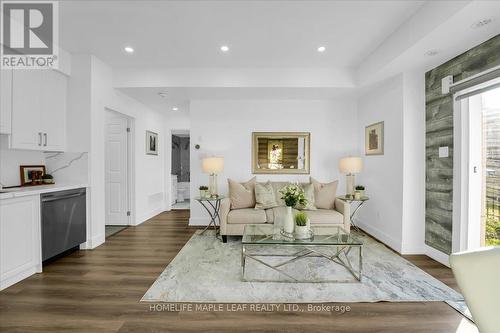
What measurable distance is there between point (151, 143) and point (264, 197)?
10.5 ft

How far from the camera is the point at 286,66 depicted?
4.20 meters

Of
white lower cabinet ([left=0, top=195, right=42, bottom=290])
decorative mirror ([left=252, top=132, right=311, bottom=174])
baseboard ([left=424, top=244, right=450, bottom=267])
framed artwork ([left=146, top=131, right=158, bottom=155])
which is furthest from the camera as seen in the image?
framed artwork ([left=146, top=131, right=158, bottom=155])

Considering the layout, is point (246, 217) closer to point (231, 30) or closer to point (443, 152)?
point (231, 30)

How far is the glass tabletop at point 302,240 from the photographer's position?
8.68ft

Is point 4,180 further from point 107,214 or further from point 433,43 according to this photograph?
point 433,43

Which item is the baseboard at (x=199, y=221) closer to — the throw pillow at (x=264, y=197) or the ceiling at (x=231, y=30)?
the throw pillow at (x=264, y=197)

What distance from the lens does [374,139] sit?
14.7 ft

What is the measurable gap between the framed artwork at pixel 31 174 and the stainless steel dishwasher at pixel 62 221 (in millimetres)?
587

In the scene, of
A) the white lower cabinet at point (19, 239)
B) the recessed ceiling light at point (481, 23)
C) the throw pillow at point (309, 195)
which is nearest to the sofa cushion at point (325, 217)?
the throw pillow at point (309, 195)

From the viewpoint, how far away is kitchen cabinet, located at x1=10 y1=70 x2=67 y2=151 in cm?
299

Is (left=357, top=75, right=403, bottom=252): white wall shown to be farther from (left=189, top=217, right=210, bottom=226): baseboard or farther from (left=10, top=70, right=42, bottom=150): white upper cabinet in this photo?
(left=10, top=70, right=42, bottom=150): white upper cabinet

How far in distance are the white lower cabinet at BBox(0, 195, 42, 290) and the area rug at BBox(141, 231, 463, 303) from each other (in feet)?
4.81

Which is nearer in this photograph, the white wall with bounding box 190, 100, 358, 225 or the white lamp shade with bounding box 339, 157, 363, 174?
the white lamp shade with bounding box 339, 157, 363, 174

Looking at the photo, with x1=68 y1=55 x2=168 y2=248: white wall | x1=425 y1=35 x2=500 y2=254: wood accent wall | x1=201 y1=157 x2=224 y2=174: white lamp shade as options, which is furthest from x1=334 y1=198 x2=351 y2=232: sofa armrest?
x1=68 y1=55 x2=168 y2=248: white wall
